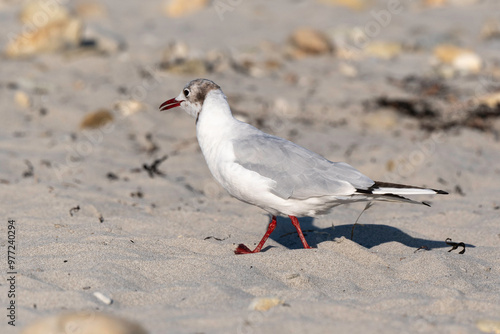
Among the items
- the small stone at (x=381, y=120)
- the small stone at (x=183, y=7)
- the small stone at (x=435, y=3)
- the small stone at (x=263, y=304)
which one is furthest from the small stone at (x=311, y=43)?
the small stone at (x=263, y=304)

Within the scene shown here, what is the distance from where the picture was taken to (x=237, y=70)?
10.4 metres

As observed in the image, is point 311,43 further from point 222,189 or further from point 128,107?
point 222,189

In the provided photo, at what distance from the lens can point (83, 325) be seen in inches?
101

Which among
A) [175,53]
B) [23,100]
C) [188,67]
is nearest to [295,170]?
[23,100]

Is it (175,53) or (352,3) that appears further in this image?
(352,3)

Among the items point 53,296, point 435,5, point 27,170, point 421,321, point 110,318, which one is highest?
point 435,5

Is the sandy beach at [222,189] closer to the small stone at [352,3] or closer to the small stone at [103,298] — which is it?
the small stone at [103,298]

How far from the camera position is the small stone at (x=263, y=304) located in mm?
3059

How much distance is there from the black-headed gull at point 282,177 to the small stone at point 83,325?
1737 mm

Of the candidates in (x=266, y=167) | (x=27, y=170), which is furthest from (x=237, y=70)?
(x=266, y=167)

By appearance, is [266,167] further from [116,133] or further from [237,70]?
[237,70]

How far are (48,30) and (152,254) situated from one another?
7738mm

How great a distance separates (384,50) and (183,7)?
596cm

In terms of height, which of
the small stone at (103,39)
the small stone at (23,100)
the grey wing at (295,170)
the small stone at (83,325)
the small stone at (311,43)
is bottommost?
the small stone at (23,100)
